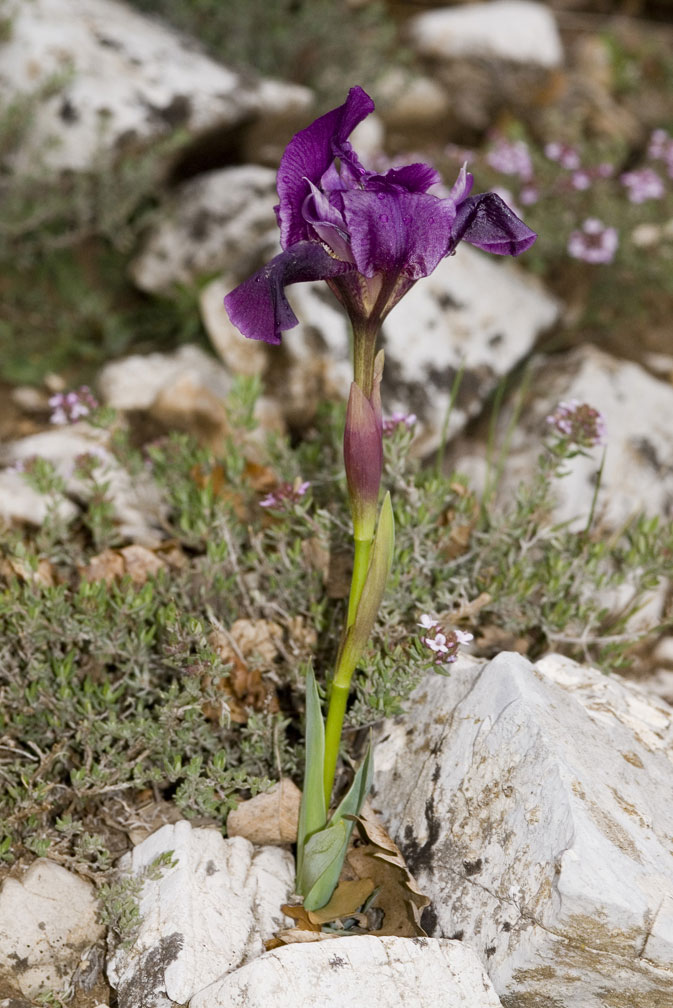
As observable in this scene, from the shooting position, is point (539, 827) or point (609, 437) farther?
point (609, 437)

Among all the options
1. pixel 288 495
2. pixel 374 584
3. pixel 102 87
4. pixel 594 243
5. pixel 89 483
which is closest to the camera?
pixel 374 584

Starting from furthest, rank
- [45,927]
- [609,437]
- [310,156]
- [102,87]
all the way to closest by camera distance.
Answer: [102,87]
[609,437]
[45,927]
[310,156]

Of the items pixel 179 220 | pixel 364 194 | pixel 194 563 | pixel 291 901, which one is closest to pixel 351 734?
pixel 291 901

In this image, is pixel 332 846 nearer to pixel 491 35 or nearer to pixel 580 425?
pixel 580 425

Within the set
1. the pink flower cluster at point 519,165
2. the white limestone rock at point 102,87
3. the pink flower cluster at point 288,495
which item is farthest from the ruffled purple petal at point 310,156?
the pink flower cluster at point 519,165

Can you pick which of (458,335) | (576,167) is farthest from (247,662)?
(576,167)

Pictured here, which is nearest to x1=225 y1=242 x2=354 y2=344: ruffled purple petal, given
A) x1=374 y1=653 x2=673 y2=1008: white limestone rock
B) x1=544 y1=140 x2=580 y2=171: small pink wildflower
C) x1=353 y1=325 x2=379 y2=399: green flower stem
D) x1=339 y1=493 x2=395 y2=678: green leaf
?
x1=353 y1=325 x2=379 y2=399: green flower stem

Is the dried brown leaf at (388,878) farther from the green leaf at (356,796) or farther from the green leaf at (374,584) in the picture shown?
the green leaf at (374,584)
